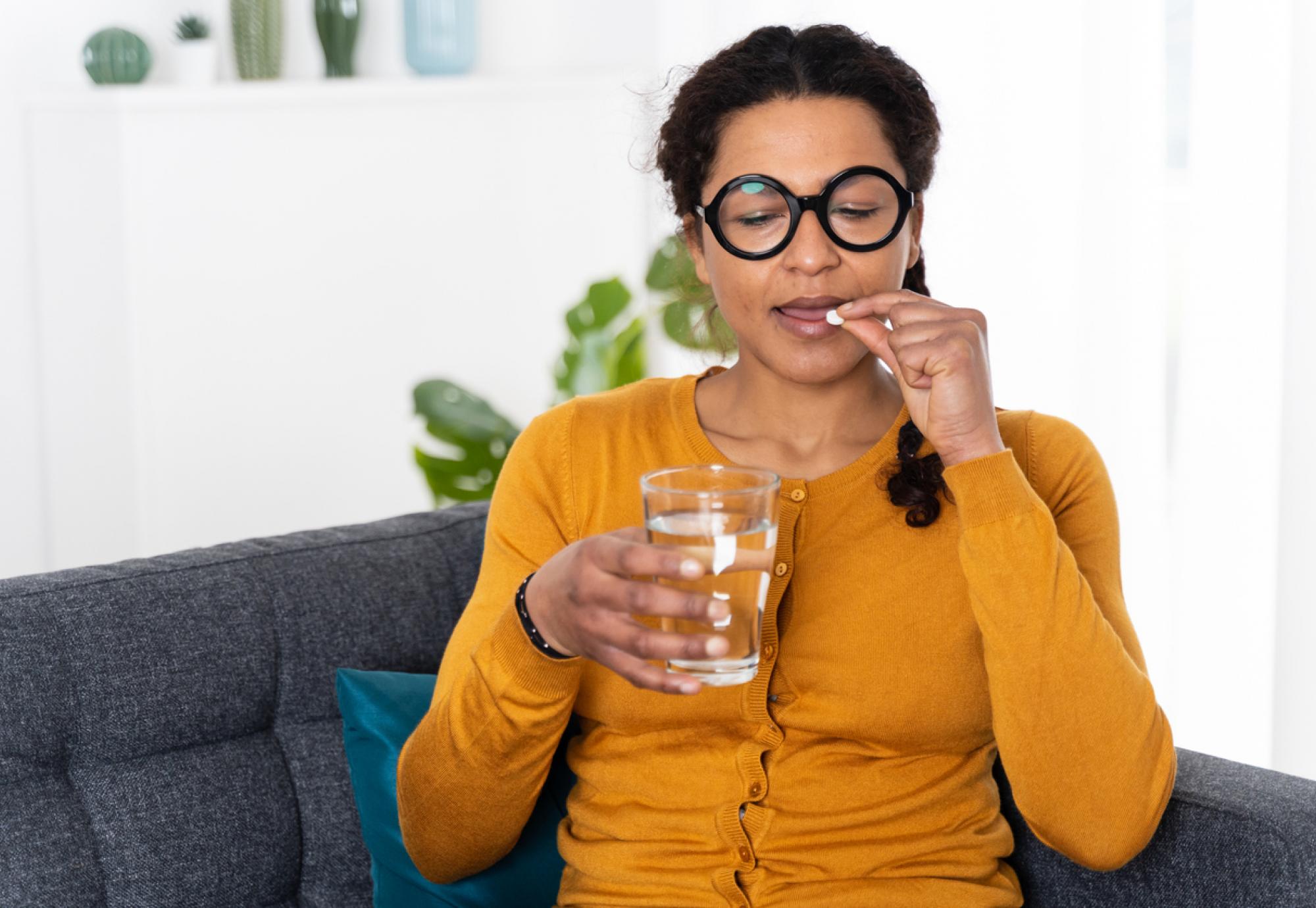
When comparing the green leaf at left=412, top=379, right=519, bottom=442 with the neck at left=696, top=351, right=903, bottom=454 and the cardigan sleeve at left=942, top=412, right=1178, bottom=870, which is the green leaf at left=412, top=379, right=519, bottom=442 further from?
the cardigan sleeve at left=942, top=412, right=1178, bottom=870

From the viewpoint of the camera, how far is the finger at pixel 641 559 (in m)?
1.05

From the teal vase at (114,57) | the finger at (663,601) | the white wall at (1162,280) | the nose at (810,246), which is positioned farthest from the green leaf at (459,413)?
the finger at (663,601)

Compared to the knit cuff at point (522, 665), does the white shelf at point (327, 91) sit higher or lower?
higher

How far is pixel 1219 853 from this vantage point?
1445mm

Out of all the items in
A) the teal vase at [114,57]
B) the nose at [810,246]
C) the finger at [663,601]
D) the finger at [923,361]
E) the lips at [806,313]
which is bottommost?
the finger at [663,601]

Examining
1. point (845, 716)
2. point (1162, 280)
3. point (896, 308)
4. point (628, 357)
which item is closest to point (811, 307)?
point (896, 308)

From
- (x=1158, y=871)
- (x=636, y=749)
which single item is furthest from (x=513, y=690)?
(x=1158, y=871)

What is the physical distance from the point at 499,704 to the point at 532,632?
92 mm

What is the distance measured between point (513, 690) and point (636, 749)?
7.7 inches

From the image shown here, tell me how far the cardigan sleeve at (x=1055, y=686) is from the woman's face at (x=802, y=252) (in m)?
0.23

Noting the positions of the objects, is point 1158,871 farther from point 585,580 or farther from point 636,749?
point 585,580

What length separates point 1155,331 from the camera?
2.54 m

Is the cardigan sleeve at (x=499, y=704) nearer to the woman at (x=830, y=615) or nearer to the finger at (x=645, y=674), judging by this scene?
the woman at (x=830, y=615)

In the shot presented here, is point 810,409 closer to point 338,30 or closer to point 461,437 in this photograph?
point 461,437
